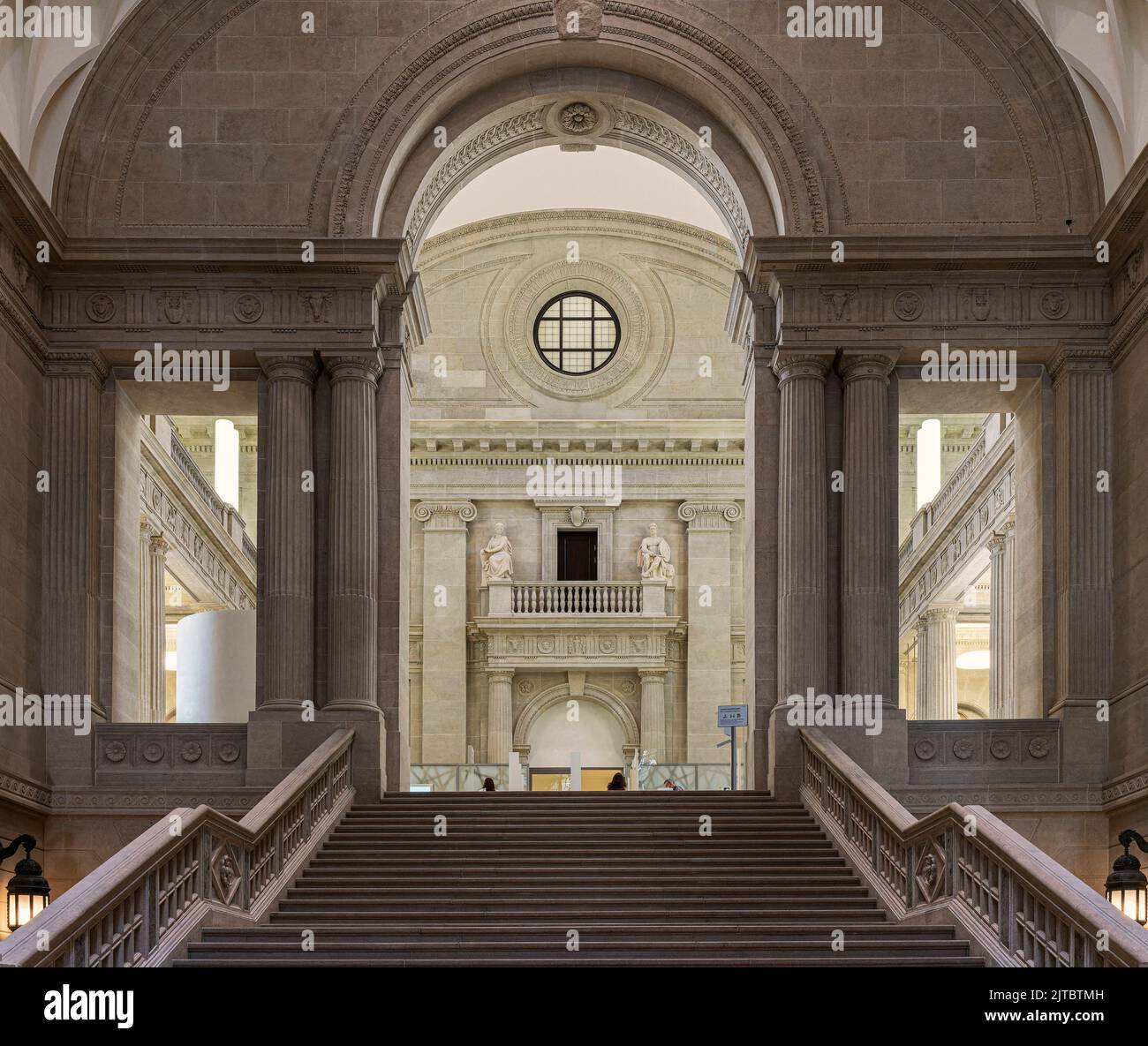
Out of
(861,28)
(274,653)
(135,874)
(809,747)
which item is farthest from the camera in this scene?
(861,28)

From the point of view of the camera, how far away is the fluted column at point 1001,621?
30438mm

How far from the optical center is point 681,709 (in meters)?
42.0

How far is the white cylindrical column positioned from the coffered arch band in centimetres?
1841

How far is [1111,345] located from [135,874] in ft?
47.7

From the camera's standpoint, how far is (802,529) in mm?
22969

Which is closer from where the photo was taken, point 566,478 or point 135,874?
point 135,874

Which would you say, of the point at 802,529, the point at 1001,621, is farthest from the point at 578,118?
the point at 1001,621

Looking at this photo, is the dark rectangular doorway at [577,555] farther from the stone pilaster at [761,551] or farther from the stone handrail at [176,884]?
the stone handrail at [176,884]

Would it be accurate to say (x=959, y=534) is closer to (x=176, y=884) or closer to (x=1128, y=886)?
(x=1128, y=886)

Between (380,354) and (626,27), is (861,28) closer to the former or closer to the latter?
(626,27)

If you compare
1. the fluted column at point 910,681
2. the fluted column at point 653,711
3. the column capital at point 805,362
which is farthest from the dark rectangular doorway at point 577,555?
the column capital at point 805,362
